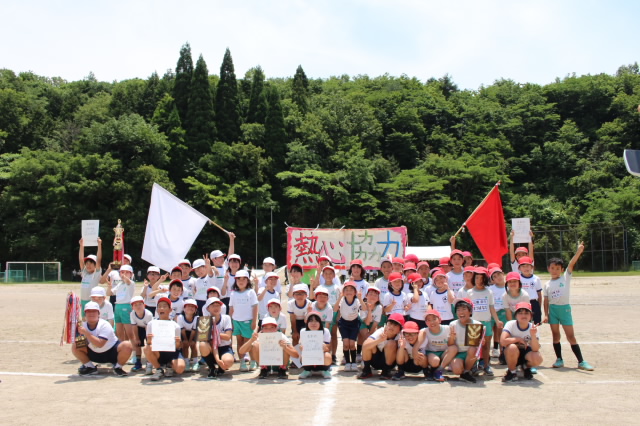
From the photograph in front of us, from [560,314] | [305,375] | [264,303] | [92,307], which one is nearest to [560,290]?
[560,314]

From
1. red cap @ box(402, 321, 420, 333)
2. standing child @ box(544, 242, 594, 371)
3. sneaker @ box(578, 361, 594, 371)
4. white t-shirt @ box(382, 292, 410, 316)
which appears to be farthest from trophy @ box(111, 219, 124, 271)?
sneaker @ box(578, 361, 594, 371)

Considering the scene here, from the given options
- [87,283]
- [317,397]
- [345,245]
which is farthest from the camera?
[345,245]

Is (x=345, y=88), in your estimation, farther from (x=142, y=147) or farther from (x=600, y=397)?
(x=600, y=397)

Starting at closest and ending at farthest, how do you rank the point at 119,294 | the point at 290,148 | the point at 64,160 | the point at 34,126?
the point at 119,294, the point at 64,160, the point at 290,148, the point at 34,126

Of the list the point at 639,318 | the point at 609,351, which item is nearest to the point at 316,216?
the point at 639,318

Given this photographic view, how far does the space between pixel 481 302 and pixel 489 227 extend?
371cm

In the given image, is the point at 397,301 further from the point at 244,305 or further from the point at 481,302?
the point at 244,305

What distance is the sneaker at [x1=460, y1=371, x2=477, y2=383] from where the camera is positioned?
792cm

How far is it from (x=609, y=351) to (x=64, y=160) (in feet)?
156

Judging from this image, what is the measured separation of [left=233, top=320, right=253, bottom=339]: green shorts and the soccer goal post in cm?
3496

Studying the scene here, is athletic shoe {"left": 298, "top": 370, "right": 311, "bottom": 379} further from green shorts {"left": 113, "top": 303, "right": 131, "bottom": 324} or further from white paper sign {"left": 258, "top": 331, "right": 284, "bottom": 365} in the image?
green shorts {"left": 113, "top": 303, "right": 131, "bottom": 324}

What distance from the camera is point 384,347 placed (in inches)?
325

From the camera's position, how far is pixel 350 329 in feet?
29.7

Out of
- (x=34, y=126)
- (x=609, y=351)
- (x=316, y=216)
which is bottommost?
(x=609, y=351)
